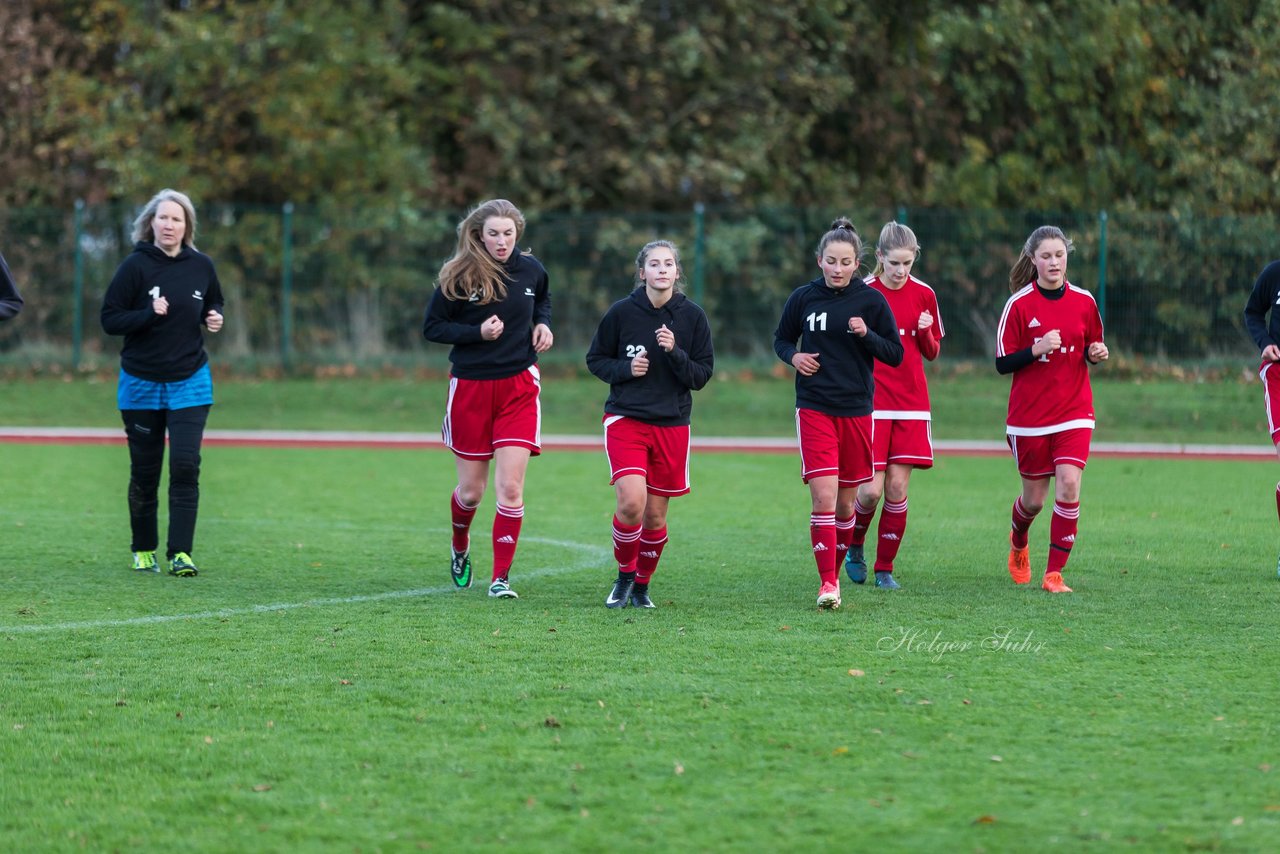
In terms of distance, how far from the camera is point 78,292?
24672 mm

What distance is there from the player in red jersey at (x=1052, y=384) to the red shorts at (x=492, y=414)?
2.40m

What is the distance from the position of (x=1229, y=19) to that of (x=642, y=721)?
931 inches

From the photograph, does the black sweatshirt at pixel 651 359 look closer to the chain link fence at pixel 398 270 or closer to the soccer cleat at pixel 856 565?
the soccer cleat at pixel 856 565

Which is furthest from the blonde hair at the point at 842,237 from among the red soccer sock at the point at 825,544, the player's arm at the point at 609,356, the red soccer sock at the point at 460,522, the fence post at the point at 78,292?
the fence post at the point at 78,292

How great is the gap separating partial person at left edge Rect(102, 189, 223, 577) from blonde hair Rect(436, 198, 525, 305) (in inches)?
57.5

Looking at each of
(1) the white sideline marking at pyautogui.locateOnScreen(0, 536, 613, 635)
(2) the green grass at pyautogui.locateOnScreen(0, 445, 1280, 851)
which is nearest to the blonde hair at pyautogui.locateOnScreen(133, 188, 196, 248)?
(2) the green grass at pyautogui.locateOnScreen(0, 445, 1280, 851)

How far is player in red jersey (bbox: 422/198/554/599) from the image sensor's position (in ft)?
27.0

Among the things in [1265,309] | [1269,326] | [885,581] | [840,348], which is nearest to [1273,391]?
[1269,326]

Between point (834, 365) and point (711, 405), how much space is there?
1429 centimetres

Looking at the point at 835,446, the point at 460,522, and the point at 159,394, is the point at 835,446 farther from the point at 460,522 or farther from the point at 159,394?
the point at 159,394

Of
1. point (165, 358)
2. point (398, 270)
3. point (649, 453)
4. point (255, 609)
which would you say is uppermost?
point (398, 270)

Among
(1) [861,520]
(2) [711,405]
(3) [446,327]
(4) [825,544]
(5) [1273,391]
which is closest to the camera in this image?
(4) [825,544]

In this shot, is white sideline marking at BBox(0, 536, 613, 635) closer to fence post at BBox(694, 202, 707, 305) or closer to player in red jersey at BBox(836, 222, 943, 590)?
player in red jersey at BBox(836, 222, 943, 590)

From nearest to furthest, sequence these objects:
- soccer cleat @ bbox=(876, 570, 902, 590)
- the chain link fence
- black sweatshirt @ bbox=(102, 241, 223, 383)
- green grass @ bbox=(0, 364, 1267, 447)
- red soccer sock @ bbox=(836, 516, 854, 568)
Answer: red soccer sock @ bbox=(836, 516, 854, 568), soccer cleat @ bbox=(876, 570, 902, 590), black sweatshirt @ bbox=(102, 241, 223, 383), green grass @ bbox=(0, 364, 1267, 447), the chain link fence
